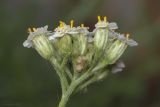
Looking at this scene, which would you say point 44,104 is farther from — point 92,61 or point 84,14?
point 92,61

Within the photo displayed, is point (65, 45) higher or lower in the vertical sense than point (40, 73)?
lower

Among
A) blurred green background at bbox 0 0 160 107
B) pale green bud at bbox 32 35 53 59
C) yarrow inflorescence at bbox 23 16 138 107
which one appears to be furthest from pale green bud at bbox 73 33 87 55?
blurred green background at bbox 0 0 160 107

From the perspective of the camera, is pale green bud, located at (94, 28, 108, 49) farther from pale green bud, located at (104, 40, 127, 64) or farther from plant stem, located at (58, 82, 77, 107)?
plant stem, located at (58, 82, 77, 107)

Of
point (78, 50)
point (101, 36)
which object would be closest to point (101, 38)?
point (101, 36)

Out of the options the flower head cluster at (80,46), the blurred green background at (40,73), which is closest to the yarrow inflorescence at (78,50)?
the flower head cluster at (80,46)

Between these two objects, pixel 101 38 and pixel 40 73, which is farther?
pixel 40 73

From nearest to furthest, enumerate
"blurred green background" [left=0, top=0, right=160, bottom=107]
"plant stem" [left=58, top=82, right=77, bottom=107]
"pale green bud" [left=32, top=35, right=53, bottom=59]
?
"plant stem" [left=58, top=82, right=77, bottom=107] < "pale green bud" [left=32, top=35, right=53, bottom=59] < "blurred green background" [left=0, top=0, right=160, bottom=107]

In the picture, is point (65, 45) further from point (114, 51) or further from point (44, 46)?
point (114, 51)

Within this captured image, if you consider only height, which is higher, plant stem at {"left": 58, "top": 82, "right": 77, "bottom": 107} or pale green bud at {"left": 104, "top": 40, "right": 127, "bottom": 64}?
pale green bud at {"left": 104, "top": 40, "right": 127, "bottom": 64}

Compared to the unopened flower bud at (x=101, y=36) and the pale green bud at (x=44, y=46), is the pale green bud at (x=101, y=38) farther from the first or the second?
the pale green bud at (x=44, y=46)
